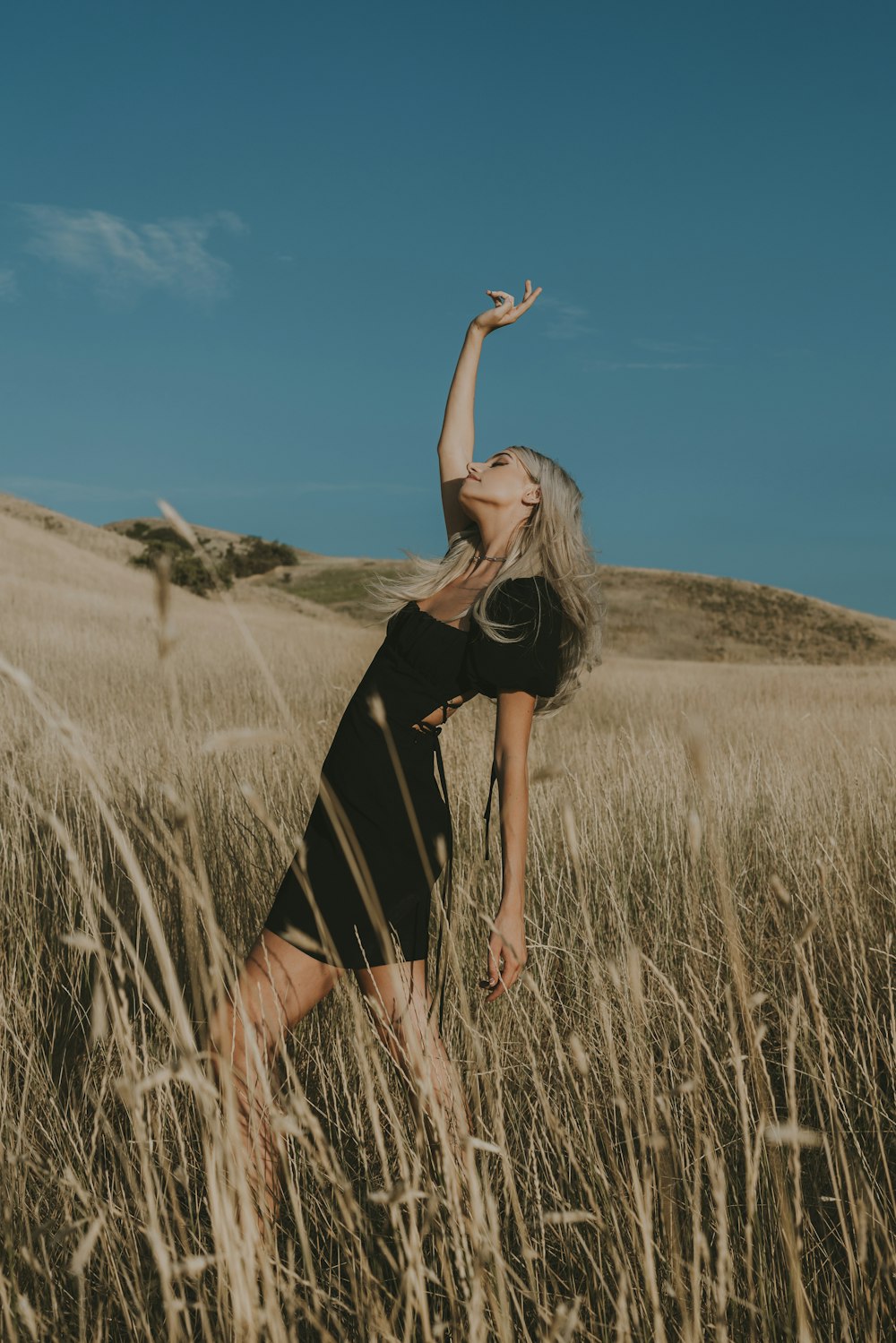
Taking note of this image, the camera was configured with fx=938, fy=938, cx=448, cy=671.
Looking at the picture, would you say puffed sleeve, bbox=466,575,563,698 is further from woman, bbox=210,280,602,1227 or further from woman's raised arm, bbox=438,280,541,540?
woman's raised arm, bbox=438,280,541,540

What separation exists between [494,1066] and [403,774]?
29.1 inches

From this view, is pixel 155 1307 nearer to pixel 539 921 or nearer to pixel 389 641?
pixel 389 641

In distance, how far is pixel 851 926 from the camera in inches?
144

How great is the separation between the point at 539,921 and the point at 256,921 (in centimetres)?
115

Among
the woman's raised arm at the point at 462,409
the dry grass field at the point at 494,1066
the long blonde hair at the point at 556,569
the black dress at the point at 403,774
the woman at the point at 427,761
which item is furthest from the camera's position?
the woman's raised arm at the point at 462,409

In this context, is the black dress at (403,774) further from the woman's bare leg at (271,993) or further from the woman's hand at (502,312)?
the woman's hand at (502,312)

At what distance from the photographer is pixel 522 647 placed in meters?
2.44

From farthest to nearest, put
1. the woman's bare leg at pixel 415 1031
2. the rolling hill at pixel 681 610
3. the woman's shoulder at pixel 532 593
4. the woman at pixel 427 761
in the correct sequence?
1. the rolling hill at pixel 681 610
2. the woman's shoulder at pixel 532 593
3. the woman at pixel 427 761
4. the woman's bare leg at pixel 415 1031

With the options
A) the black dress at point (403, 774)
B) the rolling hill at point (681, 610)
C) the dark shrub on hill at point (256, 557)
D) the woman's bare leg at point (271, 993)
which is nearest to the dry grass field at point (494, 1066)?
the woman's bare leg at point (271, 993)

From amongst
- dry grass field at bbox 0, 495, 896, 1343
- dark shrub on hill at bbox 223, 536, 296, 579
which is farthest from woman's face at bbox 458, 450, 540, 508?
dark shrub on hill at bbox 223, 536, 296, 579

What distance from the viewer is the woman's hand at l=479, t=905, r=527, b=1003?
7.27ft

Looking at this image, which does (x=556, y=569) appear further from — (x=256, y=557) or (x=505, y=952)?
(x=256, y=557)

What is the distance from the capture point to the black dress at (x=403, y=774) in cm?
238

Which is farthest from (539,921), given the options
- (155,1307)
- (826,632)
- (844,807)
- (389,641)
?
(826,632)
